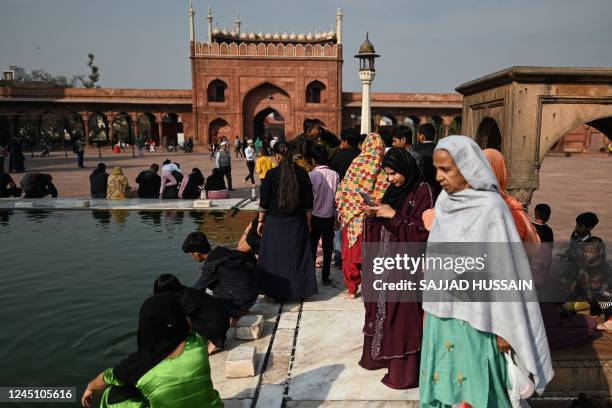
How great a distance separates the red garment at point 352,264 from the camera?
364 centimetres

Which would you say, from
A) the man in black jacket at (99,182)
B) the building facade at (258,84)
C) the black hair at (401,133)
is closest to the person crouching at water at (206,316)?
the black hair at (401,133)

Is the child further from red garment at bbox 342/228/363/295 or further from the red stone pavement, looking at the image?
the red stone pavement

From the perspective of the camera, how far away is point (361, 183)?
3.56 m

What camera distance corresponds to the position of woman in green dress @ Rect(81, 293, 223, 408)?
1.76 m

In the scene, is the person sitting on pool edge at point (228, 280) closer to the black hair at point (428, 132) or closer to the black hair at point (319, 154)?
the black hair at point (319, 154)

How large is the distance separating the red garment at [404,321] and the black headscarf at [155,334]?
110 cm

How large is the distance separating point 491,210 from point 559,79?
84.0 inches

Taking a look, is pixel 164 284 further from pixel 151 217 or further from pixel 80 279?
pixel 151 217

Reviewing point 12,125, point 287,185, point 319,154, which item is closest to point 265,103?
point 12,125

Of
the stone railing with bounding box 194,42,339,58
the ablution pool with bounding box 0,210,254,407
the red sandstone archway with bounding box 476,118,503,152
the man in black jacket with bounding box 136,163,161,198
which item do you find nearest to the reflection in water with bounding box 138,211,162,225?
the ablution pool with bounding box 0,210,254,407

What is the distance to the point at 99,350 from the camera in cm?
316

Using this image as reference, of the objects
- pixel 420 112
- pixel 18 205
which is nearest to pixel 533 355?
pixel 18 205

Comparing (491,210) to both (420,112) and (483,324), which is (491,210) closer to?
(483,324)

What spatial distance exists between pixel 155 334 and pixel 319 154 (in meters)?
2.73
